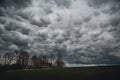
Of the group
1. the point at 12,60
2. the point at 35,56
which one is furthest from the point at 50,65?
the point at 12,60

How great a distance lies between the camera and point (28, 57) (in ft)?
516

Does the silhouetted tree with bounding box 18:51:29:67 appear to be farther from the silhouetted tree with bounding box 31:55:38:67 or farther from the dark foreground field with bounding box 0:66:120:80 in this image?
the dark foreground field with bounding box 0:66:120:80

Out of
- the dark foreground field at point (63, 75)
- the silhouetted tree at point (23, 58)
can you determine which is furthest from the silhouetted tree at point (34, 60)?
the dark foreground field at point (63, 75)

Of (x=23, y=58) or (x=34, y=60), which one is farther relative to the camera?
(x=34, y=60)

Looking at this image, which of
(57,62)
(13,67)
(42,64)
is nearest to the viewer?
(13,67)

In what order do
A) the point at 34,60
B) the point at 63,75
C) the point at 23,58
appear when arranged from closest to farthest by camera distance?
1. the point at 63,75
2. the point at 23,58
3. the point at 34,60

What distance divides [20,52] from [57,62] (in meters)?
70.0

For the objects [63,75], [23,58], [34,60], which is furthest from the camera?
[34,60]

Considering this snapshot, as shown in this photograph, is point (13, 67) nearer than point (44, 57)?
Yes

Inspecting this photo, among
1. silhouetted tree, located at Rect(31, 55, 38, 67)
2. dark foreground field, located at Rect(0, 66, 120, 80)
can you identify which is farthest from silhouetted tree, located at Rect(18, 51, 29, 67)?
dark foreground field, located at Rect(0, 66, 120, 80)

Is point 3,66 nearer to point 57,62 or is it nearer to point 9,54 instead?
point 9,54

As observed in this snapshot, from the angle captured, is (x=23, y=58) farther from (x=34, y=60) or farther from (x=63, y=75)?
(x=63, y=75)

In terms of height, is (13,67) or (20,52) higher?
(20,52)

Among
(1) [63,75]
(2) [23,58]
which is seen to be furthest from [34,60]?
(1) [63,75]
